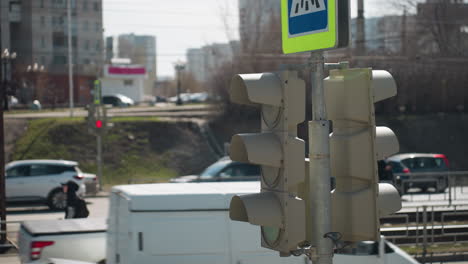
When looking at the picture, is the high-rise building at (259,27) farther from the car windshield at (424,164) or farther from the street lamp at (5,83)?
the street lamp at (5,83)

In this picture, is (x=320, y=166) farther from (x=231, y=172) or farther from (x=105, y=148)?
(x=105, y=148)

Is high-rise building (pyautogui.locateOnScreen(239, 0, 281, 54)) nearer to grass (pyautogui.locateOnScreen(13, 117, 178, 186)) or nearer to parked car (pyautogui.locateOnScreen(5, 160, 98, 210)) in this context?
grass (pyautogui.locateOnScreen(13, 117, 178, 186))

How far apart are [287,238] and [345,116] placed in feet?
2.73

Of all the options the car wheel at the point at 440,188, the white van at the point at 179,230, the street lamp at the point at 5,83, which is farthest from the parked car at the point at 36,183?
the white van at the point at 179,230

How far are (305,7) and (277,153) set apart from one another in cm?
95

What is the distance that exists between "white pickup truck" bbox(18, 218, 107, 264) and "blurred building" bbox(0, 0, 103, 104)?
35.8 meters

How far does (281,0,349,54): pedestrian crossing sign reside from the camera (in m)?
4.30

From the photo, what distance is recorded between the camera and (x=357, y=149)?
4.44 metres

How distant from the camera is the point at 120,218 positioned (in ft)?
27.0

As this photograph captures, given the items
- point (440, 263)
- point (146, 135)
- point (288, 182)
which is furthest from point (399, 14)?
point (288, 182)

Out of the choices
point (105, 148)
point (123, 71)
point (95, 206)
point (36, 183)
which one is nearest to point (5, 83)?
point (36, 183)

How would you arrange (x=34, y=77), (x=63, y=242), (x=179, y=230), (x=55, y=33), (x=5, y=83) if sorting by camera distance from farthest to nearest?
(x=55, y=33), (x=34, y=77), (x=5, y=83), (x=63, y=242), (x=179, y=230)

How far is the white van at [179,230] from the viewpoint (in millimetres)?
7926

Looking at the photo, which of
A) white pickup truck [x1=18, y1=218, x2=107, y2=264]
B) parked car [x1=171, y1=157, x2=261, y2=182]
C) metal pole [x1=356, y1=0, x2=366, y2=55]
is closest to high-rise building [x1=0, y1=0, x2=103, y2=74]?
metal pole [x1=356, y1=0, x2=366, y2=55]
